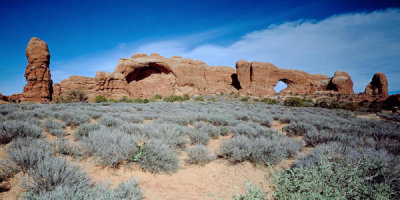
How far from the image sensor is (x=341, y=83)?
3250 centimetres

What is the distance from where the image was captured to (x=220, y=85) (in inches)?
1478

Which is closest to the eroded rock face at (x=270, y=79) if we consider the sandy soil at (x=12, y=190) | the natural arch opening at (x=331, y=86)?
the natural arch opening at (x=331, y=86)

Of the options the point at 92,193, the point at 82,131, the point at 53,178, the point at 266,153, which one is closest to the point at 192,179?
the point at 92,193

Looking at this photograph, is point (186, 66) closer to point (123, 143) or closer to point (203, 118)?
point (203, 118)

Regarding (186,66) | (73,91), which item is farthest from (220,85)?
(73,91)

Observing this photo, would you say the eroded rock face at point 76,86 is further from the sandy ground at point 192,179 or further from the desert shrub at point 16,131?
the sandy ground at point 192,179

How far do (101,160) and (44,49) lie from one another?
3289 centimetres

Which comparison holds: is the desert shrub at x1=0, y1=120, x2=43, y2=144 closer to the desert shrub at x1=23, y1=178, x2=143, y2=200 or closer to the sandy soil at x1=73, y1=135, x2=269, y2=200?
the sandy soil at x1=73, y1=135, x2=269, y2=200

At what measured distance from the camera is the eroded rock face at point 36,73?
2336cm

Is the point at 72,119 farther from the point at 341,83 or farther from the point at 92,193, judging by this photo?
the point at 341,83

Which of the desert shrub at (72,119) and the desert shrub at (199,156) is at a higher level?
the desert shrub at (72,119)

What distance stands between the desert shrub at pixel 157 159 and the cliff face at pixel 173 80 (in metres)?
28.2

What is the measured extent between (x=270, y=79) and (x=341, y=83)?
563 inches

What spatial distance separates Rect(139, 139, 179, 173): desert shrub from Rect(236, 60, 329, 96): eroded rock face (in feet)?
110
